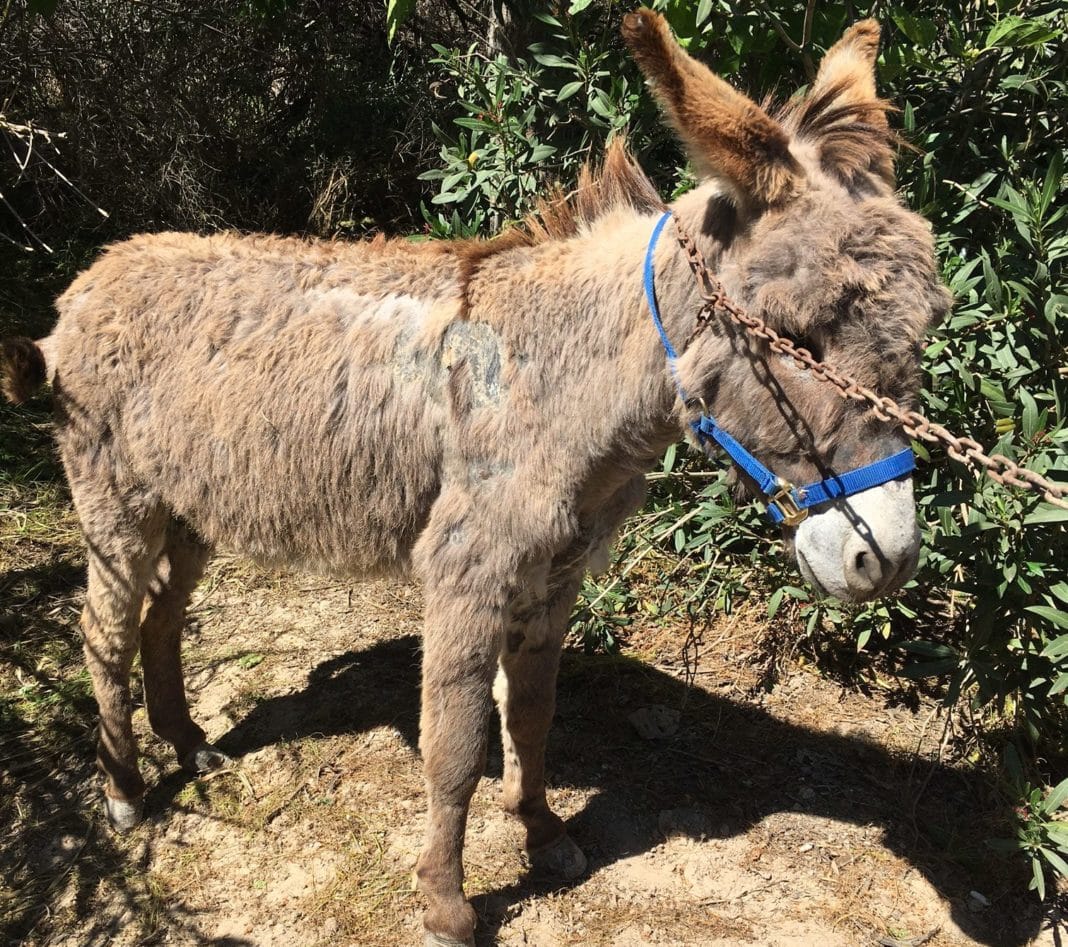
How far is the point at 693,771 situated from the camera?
3.50 meters

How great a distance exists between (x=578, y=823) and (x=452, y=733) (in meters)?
1.00

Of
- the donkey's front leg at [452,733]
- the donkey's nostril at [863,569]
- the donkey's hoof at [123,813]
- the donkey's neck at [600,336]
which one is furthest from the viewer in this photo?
the donkey's hoof at [123,813]

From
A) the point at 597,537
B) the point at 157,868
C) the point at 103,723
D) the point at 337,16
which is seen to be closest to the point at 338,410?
the point at 597,537

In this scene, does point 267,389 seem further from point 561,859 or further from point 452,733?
→ point 561,859

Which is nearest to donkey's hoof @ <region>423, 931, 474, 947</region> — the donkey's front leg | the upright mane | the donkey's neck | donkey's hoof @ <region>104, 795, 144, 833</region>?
the donkey's front leg

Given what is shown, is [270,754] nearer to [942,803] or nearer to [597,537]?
[597,537]

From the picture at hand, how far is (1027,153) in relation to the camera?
3.60 meters

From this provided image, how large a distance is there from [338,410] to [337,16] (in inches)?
244

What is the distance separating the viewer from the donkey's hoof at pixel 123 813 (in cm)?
325

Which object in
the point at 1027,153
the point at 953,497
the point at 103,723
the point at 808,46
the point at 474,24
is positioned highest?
the point at 474,24

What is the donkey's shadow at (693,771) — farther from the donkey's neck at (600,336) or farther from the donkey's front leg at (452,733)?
the donkey's neck at (600,336)

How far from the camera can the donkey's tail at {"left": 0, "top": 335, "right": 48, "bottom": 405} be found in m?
2.89

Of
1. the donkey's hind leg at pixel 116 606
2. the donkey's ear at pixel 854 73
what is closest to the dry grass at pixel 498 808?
the donkey's hind leg at pixel 116 606

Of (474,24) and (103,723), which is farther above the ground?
(474,24)
